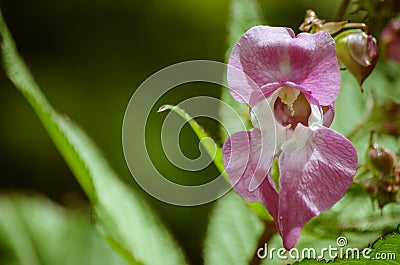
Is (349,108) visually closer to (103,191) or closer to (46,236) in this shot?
(103,191)

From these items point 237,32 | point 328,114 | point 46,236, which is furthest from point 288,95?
point 46,236

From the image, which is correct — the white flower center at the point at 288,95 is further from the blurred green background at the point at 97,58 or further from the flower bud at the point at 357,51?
the blurred green background at the point at 97,58

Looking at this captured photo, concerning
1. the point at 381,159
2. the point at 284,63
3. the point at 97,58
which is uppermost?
the point at 284,63

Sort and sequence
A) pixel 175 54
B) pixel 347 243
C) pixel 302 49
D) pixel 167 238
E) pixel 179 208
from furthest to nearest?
pixel 175 54 < pixel 179 208 < pixel 167 238 < pixel 347 243 < pixel 302 49

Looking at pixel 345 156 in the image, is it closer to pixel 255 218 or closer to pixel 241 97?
pixel 241 97

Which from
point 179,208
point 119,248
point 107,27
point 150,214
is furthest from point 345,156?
point 107,27

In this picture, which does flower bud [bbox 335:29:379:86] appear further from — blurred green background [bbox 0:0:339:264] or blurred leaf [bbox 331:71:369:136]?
blurred green background [bbox 0:0:339:264]
